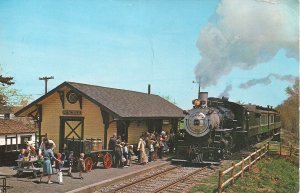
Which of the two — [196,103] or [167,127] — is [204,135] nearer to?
[196,103]

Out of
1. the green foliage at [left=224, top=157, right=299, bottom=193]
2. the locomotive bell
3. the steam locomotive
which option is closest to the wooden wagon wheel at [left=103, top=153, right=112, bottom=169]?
the steam locomotive

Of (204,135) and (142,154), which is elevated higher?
(204,135)

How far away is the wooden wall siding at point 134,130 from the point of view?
20344 mm

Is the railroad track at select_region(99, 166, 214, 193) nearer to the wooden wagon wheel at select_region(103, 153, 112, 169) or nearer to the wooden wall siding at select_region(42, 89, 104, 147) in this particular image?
the wooden wagon wheel at select_region(103, 153, 112, 169)

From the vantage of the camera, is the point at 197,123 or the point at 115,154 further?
the point at 197,123

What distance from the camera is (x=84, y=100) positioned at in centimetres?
1898

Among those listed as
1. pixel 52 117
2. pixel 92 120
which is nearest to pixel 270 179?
pixel 92 120

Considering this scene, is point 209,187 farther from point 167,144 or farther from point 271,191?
point 167,144

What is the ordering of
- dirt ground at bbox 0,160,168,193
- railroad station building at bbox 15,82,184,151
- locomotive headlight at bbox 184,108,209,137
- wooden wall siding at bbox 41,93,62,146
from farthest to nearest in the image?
wooden wall siding at bbox 41,93,62,146, railroad station building at bbox 15,82,184,151, locomotive headlight at bbox 184,108,209,137, dirt ground at bbox 0,160,168,193

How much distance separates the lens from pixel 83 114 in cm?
1900

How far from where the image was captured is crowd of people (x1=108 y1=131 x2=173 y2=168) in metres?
16.5

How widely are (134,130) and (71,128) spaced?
352cm

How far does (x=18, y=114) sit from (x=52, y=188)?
31.7 ft

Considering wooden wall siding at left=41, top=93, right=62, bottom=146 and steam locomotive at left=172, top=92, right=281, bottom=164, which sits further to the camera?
wooden wall siding at left=41, top=93, right=62, bottom=146
